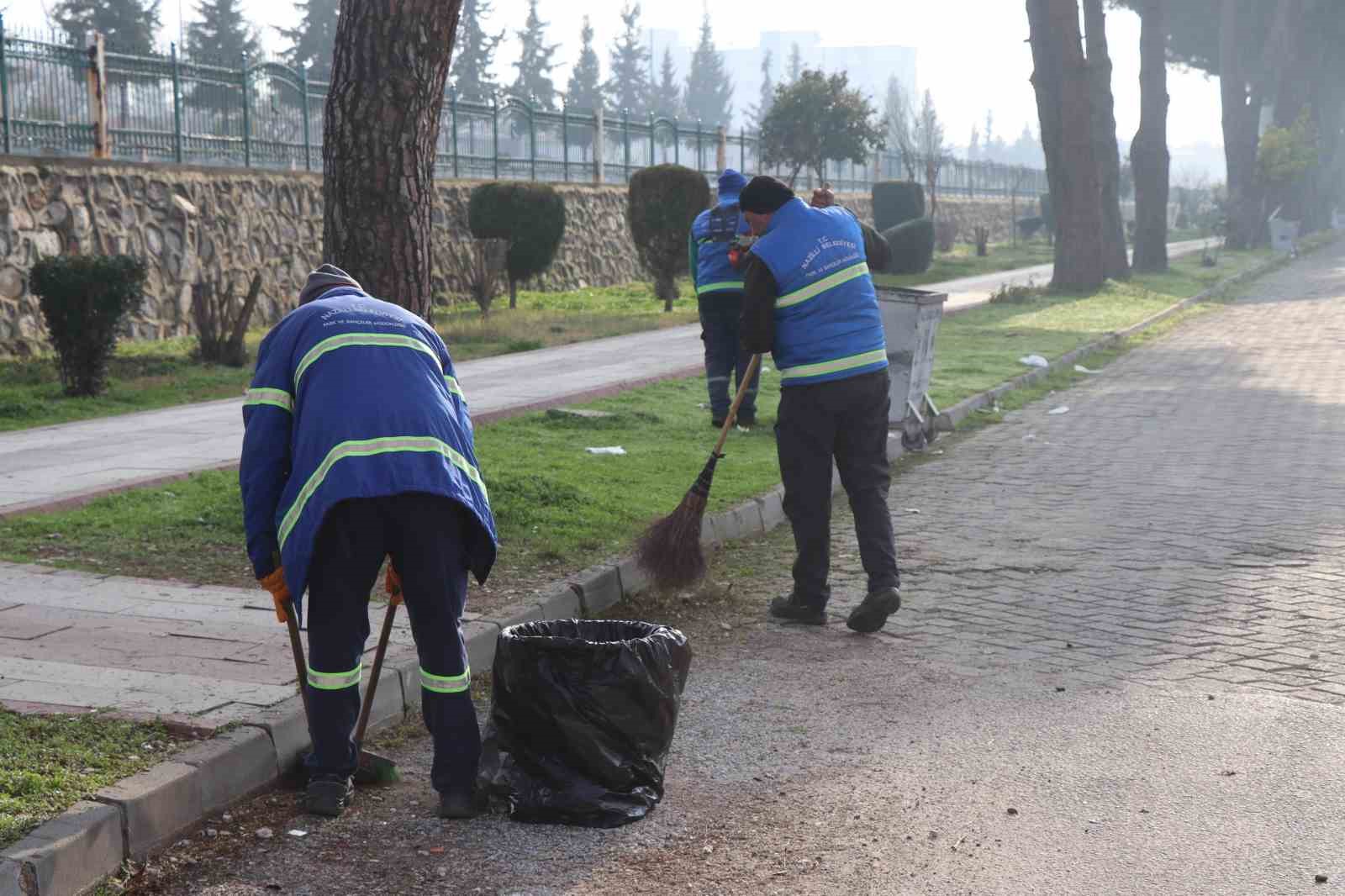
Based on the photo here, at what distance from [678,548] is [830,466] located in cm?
76

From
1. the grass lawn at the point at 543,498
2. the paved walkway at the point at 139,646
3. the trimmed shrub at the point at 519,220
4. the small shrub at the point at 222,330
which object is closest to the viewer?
the paved walkway at the point at 139,646

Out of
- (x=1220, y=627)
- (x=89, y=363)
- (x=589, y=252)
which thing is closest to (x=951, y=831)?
(x=1220, y=627)

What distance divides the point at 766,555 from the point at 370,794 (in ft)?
12.2

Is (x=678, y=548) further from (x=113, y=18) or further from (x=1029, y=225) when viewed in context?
(x=1029, y=225)

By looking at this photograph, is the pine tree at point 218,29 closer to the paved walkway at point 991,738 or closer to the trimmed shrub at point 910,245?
the trimmed shrub at point 910,245

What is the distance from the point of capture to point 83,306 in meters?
13.2

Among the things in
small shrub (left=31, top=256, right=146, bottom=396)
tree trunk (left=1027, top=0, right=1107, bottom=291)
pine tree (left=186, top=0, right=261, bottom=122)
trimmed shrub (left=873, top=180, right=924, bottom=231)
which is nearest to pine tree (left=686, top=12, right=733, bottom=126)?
pine tree (left=186, top=0, right=261, bottom=122)

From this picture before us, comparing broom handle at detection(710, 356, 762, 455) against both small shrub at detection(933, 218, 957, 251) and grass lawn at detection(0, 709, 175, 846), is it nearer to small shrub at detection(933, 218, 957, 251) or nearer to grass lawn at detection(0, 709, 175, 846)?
grass lawn at detection(0, 709, 175, 846)

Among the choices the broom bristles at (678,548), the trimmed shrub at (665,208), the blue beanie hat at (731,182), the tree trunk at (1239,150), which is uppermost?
the tree trunk at (1239,150)

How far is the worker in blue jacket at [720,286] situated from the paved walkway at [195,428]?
1.86 metres

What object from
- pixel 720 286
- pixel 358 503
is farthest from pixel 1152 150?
pixel 358 503

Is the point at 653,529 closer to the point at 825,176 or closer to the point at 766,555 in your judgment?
the point at 766,555

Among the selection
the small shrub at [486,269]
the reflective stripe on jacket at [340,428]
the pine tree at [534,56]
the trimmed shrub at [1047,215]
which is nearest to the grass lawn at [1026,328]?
the small shrub at [486,269]

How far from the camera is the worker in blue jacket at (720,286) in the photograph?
10.9m
